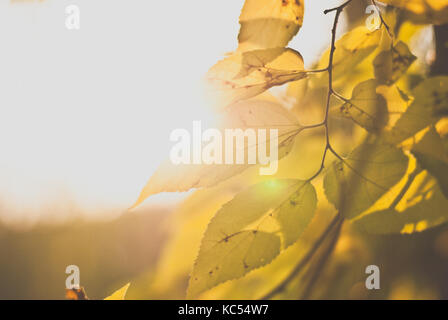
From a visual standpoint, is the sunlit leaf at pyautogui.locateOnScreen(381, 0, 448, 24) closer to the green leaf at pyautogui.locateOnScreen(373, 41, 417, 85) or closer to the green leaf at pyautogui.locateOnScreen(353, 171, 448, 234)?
the green leaf at pyautogui.locateOnScreen(373, 41, 417, 85)

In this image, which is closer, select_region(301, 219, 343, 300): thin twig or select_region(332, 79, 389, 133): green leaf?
select_region(332, 79, 389, 133): green leaf

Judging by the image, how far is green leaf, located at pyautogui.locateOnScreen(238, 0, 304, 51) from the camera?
0.29 metres

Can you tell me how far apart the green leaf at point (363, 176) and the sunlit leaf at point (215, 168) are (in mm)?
74

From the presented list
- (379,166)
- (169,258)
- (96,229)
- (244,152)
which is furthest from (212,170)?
(96,229)

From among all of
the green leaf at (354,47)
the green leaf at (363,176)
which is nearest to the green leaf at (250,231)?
the green leaf at (363,176)

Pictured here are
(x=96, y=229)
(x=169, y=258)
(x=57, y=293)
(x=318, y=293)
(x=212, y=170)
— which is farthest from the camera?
(x=96, y=229)

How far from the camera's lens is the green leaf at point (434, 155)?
28 centimetres

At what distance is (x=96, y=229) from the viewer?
6262mm

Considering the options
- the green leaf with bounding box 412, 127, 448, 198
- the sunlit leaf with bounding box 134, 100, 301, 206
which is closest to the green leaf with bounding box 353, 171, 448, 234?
the green leaf with bounding box 412, 127, 448, 198

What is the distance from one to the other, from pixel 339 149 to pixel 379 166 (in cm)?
37

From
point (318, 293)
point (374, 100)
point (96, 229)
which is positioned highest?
point (374, 100)

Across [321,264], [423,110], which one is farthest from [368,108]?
[321,264]

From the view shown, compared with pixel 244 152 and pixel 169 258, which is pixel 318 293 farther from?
pixel 244 152

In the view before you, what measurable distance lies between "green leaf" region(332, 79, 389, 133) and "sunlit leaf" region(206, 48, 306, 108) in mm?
52
